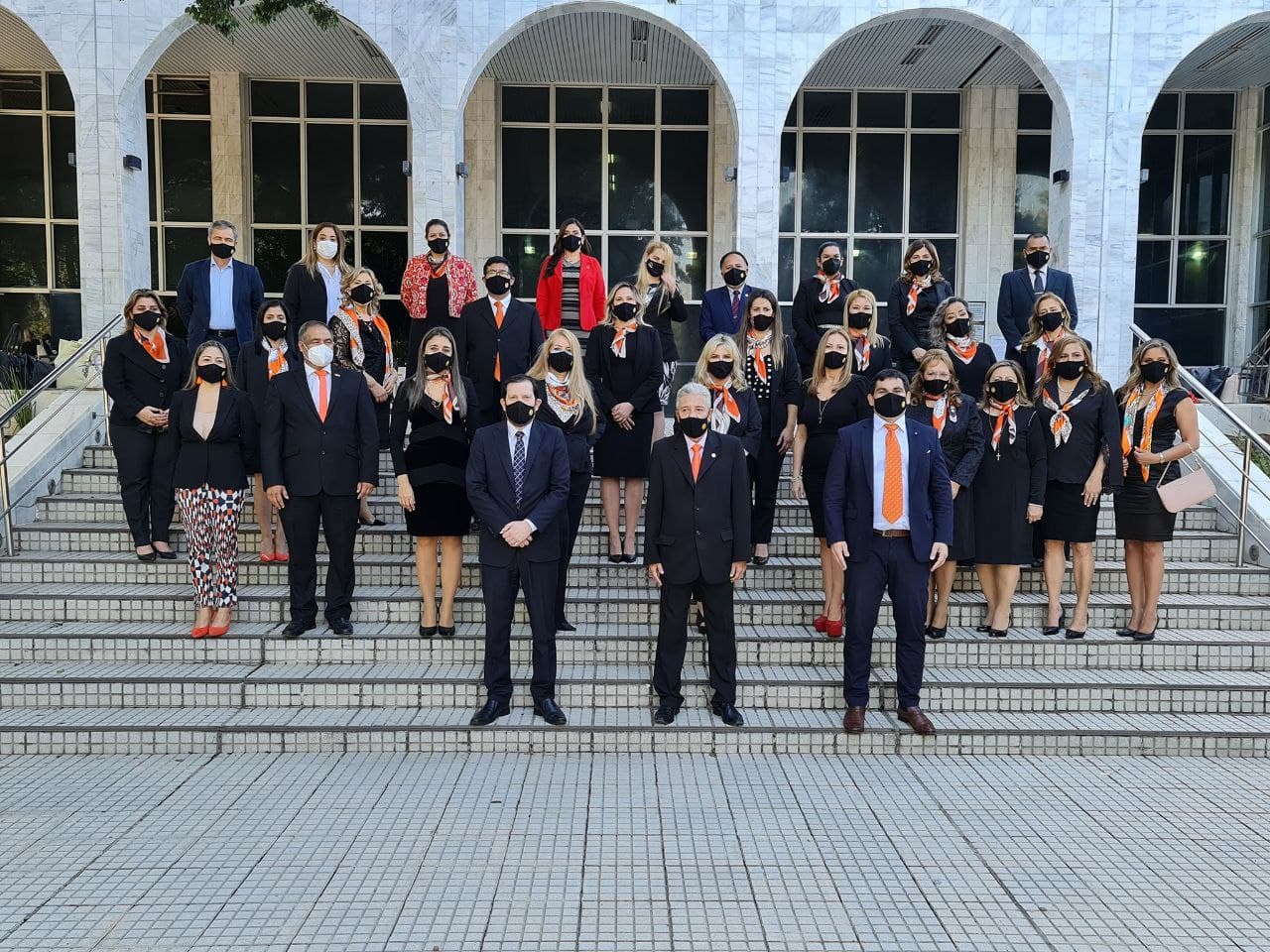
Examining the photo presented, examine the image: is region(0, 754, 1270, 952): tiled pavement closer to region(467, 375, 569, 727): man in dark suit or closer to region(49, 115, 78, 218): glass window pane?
region(467, 375, 569, 727): man in dark suit

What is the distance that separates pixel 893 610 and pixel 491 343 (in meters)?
3.39

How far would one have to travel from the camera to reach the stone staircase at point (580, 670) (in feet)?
18.9

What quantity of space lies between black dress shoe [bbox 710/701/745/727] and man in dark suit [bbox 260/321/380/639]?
2450 millimetres

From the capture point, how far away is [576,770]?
5414 mm

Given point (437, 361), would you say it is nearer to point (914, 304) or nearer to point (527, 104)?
point (914, 304)

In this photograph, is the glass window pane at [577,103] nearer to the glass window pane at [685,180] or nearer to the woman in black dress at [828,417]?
the glass window pane at [685,180]

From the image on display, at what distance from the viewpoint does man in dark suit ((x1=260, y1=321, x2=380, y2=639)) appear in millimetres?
6367

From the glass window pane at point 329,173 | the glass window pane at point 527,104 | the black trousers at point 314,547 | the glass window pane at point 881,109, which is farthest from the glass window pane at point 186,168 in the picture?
the black trousers at point 314,547

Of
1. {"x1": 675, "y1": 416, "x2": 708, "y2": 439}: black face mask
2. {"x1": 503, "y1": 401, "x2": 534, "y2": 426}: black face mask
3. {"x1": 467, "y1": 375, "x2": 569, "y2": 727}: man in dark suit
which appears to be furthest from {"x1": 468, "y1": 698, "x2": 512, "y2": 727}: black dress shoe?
{"x1": 675, "y1": 416, "x2": 708, "y2": 439}: black face mask

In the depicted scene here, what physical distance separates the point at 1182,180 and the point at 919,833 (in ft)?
46.6

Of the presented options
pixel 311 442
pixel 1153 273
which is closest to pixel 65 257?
pixel 311 442

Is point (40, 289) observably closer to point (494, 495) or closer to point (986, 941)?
point (494, 495)

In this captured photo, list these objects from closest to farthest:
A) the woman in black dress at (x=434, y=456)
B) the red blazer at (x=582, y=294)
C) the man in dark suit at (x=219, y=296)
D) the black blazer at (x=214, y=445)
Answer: the woman in black dress at (x=434, y=456), the black blazer at (x=214, y=445), the man in dark suit at (x=219, y=296), the red blazer at (x=582, y=294)

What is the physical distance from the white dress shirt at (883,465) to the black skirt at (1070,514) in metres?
1.51
